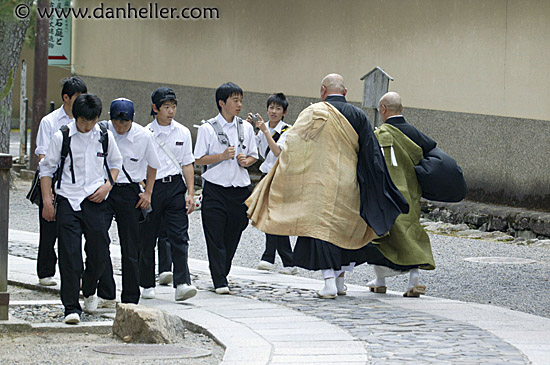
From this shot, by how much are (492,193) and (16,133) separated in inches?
906

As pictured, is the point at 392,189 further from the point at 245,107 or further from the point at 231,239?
the point at 245,107

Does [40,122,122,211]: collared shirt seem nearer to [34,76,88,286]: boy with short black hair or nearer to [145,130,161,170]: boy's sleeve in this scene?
[145,130,161,170]: boy's sleeve

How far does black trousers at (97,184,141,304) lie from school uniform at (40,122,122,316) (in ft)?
1.23

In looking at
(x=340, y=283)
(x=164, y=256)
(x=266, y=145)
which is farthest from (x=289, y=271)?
(x=340, y=283)

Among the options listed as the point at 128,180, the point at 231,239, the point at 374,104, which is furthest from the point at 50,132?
the point at 374,104

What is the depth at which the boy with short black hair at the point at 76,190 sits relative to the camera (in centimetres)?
675

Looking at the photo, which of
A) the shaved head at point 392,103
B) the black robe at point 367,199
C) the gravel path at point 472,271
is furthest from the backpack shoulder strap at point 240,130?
the gravel path at point 472,271

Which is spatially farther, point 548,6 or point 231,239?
point 548,6

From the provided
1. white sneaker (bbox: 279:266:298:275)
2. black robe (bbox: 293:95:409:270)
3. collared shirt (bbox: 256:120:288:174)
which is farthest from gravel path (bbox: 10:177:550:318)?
black robe (bbox: 293:95:409:270)

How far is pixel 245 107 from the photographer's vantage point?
19500 mm

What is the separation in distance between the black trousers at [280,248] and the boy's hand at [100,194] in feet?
9.94

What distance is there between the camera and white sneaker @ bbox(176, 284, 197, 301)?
7691 millimetres

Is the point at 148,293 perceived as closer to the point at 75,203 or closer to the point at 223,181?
the point at 223,181

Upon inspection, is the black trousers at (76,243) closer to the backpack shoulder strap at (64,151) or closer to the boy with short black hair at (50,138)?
the backpack shoulder strap at (64,151)
